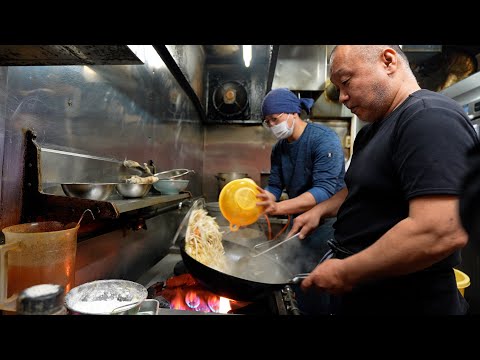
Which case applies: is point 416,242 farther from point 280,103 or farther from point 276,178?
point 276,178

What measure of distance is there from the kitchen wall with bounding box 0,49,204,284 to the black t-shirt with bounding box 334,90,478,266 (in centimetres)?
162

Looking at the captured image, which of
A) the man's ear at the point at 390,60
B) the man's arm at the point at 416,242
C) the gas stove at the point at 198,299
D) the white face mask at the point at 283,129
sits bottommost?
the gas stove at the point at 198,299

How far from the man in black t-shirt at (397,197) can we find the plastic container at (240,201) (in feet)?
3.20

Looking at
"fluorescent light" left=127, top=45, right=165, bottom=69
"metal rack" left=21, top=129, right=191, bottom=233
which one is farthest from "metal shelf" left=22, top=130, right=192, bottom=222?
"fluorescent light" left=127, top=45, right=165, bottom=69

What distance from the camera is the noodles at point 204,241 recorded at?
222 cm

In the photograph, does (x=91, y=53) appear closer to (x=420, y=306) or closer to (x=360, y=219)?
(x=360, y=219)

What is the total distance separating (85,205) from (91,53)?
62cm

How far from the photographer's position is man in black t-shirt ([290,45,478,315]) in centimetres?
93

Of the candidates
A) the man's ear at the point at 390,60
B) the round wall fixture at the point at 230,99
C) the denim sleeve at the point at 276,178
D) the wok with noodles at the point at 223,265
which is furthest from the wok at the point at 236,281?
the round wall fixture at the point at 230,99

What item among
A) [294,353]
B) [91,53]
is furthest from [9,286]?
[294,353]

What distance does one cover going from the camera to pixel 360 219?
4.32ft

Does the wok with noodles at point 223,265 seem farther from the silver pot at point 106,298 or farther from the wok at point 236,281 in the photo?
the silver pot at point 106,298

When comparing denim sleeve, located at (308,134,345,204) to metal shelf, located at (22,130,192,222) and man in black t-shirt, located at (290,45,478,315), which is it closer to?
man in black t-shirt, located at (290,45,478,315)

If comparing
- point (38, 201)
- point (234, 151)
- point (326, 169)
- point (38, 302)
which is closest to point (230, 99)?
point (234, 151)
